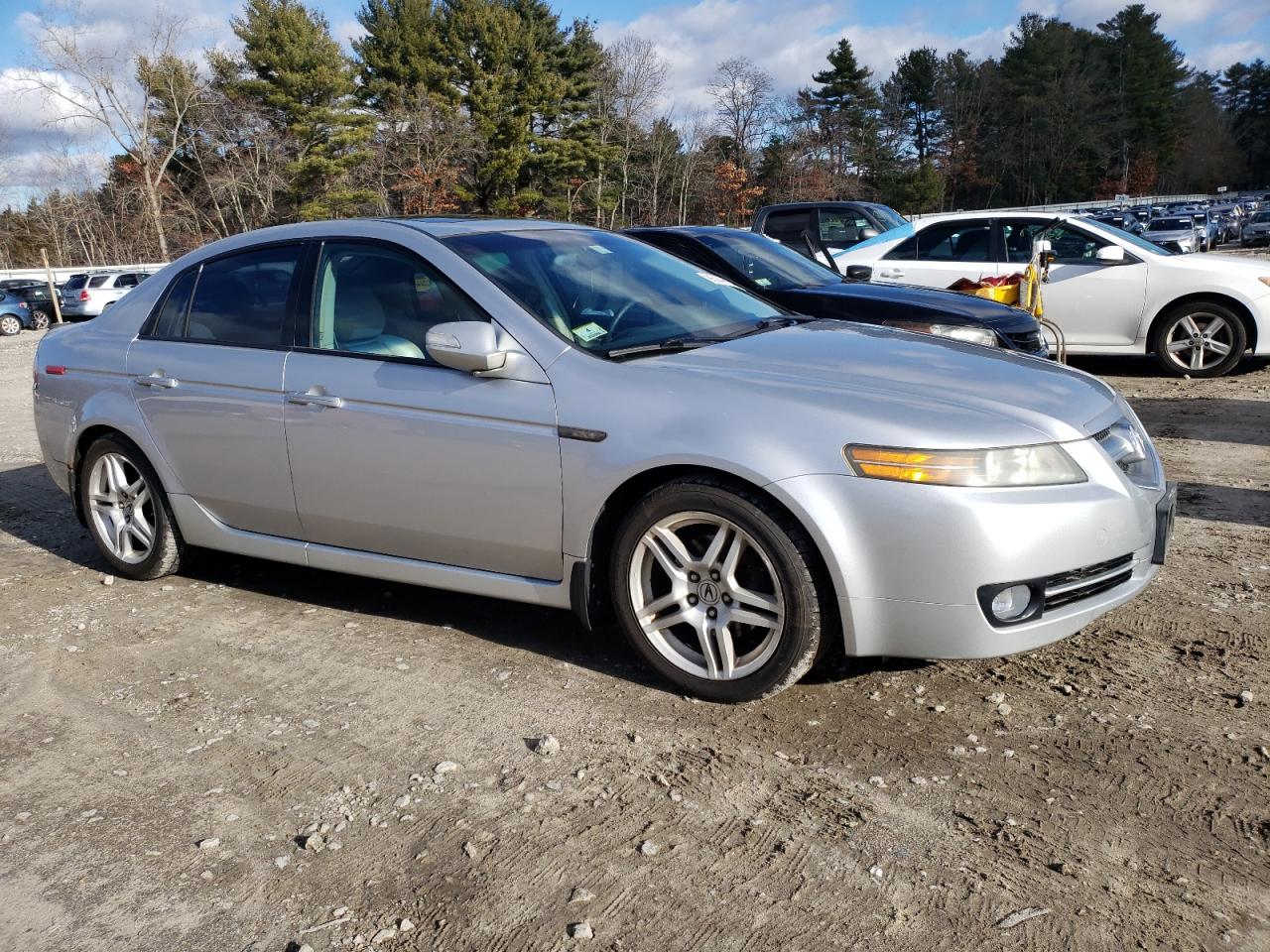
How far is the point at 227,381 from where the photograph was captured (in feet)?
14.7

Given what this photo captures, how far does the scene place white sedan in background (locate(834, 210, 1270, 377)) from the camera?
9.92 meters

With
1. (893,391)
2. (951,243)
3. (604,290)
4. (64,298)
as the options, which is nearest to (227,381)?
(604,290)

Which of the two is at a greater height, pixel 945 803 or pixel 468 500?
pixel 468 500

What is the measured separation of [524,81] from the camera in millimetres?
54594

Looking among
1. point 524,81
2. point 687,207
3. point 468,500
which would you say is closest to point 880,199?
point 687,207

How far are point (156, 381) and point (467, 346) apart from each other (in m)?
1.87

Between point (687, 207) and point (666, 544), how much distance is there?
61682 mm

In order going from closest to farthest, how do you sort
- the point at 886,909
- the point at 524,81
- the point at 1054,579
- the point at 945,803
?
1. the point at 886,909
2. the point at 945,803
3. the point at 1054,579
4. the point at 524,81

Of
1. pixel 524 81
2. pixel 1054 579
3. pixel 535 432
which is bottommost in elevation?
pixel 1054 579

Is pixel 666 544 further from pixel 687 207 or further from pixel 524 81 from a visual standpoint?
pixel 687 207

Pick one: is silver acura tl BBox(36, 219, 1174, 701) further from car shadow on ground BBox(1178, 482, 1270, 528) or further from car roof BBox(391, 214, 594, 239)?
car shadow on ground BBox(1178, 482, 1270, 528)

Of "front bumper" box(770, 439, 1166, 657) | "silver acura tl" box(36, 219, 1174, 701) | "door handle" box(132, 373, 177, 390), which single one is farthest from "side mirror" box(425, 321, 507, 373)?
"door handle" box(132, 373, 177, 390)

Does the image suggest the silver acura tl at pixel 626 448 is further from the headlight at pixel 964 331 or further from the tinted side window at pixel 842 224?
the tinted side window at pixel 842 224

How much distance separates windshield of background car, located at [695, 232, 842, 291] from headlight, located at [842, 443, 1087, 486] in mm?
4905
